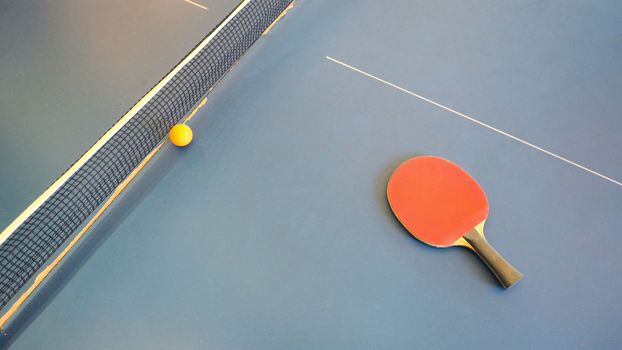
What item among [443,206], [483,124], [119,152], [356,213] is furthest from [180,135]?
[483,124]

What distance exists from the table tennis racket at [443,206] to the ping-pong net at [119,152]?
914mm

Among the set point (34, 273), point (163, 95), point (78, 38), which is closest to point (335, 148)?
point (163, 95)

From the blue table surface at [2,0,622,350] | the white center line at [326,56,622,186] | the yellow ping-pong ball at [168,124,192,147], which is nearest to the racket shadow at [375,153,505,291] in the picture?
the blue table surface at [2,0,622,350]

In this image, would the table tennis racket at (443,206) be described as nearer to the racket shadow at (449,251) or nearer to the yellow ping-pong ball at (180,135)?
the racket shadow at (449,251)

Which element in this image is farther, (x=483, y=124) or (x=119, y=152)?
(x=483, y=124)

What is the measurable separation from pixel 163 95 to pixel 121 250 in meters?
0.65

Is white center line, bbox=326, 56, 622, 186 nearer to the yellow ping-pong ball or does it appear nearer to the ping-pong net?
the ping-pong net

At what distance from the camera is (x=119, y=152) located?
64.4 inches

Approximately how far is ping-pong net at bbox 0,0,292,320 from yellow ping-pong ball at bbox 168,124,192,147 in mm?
30

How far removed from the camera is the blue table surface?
4.93 feet

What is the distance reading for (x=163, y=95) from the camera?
1788 millimetres

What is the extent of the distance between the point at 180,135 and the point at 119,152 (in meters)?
0.25

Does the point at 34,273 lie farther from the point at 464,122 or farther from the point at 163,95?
the point at 464,122

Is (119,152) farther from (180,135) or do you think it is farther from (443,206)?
(443,206)
